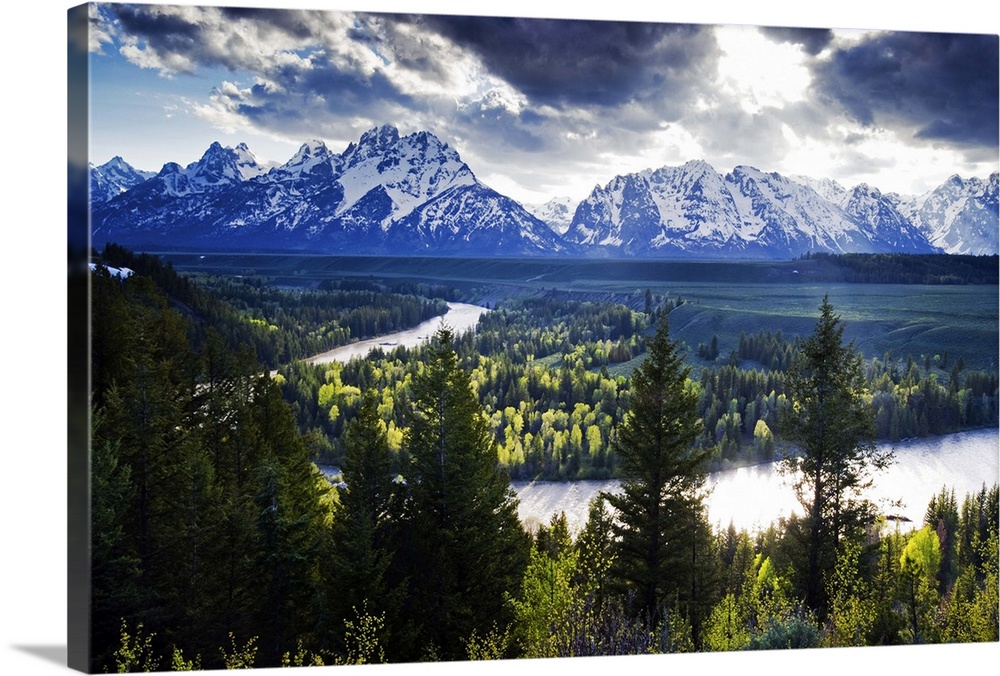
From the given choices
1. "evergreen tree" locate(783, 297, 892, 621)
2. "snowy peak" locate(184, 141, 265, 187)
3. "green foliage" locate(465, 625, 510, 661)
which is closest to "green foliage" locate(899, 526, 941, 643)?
"evergreen tree" locate(783, 297, 892, 621)

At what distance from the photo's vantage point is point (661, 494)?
1053 cm

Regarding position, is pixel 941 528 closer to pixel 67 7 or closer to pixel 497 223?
pixel 497 223

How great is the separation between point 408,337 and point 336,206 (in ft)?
7.13

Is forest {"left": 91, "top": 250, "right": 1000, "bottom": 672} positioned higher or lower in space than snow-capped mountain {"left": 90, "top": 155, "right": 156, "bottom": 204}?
lower

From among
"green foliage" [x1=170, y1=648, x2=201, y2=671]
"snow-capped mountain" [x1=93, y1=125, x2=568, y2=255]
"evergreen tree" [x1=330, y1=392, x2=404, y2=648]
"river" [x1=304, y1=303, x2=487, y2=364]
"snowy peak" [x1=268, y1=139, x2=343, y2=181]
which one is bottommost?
"green foliage" [x1=170, y1=648, x2=201, y2=671]

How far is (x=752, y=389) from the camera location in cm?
1084

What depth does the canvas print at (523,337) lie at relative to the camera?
951 cm

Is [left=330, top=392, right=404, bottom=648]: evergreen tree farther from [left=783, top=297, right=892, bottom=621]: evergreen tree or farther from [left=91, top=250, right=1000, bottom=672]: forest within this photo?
[left=783, top=297, right=892, bottom=621]: evergreen tree

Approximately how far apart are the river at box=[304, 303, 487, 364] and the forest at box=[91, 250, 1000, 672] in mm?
132

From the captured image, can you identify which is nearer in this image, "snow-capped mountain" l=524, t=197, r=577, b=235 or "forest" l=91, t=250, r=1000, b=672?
"forest" l=91, t=250, r=1000, b=672

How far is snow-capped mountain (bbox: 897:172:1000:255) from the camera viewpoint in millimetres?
11430

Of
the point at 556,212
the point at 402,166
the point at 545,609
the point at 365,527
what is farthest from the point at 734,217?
the point at 365,527

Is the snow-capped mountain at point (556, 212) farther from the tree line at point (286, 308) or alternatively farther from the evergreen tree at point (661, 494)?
the evergreen tree at point (661, 494)

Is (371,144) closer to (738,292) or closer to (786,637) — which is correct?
(738,292)
